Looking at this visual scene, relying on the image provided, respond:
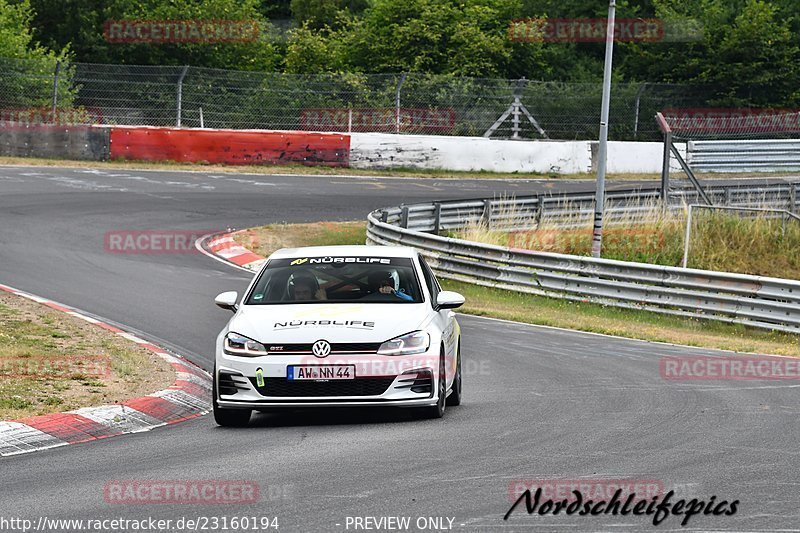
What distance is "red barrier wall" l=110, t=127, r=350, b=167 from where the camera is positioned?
35.8m

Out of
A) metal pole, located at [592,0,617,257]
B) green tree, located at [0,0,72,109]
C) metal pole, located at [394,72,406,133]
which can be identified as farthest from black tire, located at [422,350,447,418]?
metal pole, located at [394,72,406,133]

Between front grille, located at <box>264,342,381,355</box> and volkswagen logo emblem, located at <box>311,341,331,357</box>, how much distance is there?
0.03 metres

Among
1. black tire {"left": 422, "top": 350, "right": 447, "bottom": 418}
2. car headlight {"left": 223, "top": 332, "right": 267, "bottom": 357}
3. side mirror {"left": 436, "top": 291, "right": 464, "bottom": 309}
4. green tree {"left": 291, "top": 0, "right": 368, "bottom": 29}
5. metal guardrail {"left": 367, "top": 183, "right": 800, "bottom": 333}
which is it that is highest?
green tree {"left": 291, "top": 0, "right": 368, "bottom": 29}

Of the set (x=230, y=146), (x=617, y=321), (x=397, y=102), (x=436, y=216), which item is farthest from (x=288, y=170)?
(x=617, y=321)

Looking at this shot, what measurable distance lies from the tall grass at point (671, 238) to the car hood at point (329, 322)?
16.5m

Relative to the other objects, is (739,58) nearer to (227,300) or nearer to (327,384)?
(227,300)

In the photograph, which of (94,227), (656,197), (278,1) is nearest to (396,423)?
(94,227)

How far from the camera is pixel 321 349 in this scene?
973 centimetres

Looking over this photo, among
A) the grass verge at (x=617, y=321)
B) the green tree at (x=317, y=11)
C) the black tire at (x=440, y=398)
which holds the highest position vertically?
Result: the green tree at (x=317, y=11)

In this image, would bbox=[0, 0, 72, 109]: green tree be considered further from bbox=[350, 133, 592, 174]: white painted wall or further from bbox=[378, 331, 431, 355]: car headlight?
bbox=[378, 331, 431, 355]: car headlight

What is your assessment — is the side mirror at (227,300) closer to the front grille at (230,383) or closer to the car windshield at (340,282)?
the car windshield at (340,282)

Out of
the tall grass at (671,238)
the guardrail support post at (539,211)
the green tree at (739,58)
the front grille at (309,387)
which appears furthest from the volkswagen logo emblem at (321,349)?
the green tree at (739,58)

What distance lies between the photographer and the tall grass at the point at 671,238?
27391 mm

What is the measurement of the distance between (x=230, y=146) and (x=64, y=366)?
24581 millimetres
